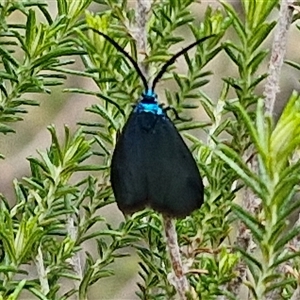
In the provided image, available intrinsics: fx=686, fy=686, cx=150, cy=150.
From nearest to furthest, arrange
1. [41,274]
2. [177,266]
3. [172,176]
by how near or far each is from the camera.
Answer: [177,266] < [172,176] < [41,274]

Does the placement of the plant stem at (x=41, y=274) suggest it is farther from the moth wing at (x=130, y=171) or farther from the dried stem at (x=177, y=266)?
the dried stem at (x=177, y=266)

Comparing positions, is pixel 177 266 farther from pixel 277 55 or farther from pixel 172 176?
pixel 277 55

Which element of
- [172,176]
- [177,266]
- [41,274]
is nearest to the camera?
[177,266]

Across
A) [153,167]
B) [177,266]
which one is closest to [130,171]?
[153,167]

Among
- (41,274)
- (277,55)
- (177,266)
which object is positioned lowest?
(41,274)

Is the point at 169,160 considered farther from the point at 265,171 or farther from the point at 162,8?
the point at 162,8

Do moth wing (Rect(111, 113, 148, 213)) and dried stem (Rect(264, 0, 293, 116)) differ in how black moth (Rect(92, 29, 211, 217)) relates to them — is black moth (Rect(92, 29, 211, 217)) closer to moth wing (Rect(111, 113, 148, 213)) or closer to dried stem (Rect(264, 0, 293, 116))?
moth wing (Rect(111, 113, 148, 213))

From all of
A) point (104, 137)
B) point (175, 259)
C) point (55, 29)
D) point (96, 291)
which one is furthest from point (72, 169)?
point (96, 291)

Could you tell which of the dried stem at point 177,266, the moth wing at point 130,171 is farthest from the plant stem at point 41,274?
the dried stem at point 177,266
